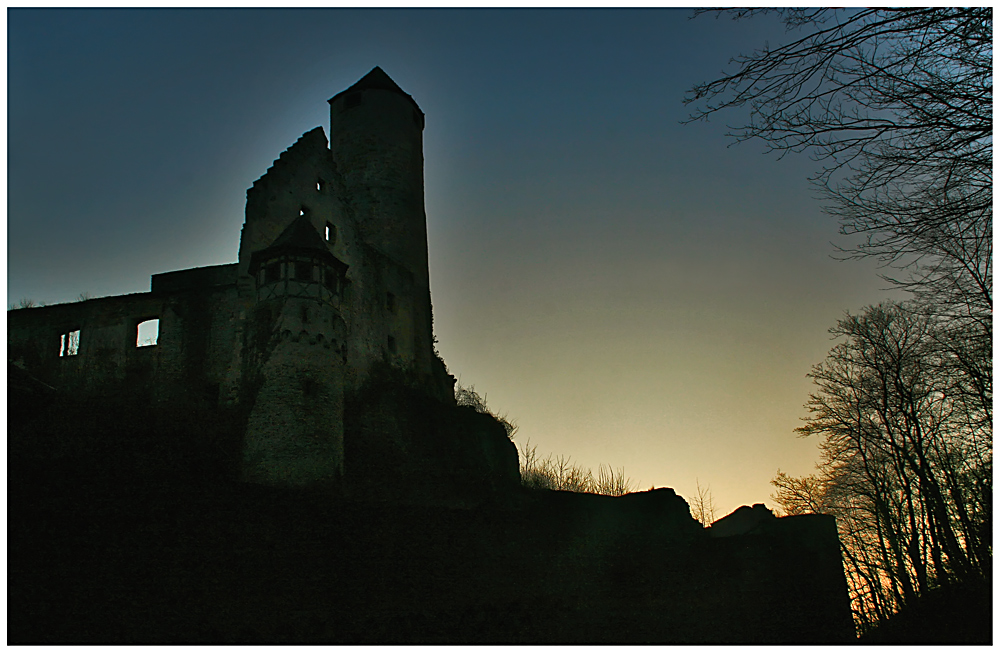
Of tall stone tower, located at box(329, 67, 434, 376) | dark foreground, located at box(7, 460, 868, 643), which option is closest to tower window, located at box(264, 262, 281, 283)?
tall stone tower, located at box(329, 67, 434, 376)

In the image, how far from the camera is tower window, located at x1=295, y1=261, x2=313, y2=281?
21.5m

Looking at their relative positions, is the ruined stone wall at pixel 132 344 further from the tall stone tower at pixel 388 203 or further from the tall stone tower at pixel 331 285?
the tall stone tower at pixel 388 203

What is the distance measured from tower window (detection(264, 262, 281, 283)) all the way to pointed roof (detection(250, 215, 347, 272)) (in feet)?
1.03

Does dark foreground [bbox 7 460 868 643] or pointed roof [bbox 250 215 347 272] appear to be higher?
pointed roof [bbox 250 215 347 272]

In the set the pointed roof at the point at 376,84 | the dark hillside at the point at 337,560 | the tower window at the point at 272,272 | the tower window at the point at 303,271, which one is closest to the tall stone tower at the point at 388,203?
the pointed roof at the point at 376,84

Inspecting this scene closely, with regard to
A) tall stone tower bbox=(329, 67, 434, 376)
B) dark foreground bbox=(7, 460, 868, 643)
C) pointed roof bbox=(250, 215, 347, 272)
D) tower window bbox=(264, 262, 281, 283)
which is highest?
tall stone tower bbox=(329, 67, 434, 376)

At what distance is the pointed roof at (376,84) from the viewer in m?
31.5

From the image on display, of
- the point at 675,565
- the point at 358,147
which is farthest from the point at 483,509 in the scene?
the point at 358,147

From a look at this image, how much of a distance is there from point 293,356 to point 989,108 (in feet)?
57.7

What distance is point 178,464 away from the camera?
19.6m

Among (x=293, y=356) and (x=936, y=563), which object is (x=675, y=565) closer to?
(x=936, y=563)

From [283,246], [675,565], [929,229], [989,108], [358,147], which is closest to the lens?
[989,108]

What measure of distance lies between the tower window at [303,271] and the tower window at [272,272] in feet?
1.75

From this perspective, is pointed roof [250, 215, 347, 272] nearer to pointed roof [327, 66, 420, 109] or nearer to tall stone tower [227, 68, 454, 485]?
tall stone tower [227, 68, 454, 485]
